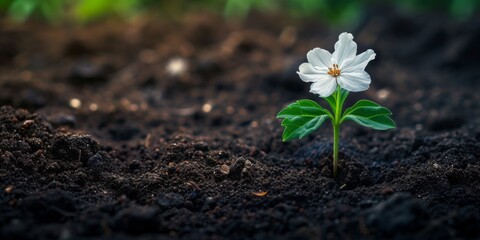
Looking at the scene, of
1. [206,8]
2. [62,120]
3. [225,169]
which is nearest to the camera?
[225,169]

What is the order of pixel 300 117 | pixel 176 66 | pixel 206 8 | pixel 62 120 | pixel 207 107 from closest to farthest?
1. pixel 300 117
2. pixel 62 120
3. pixel 207 107
4. pixel 176 66
5. pixel 206 8

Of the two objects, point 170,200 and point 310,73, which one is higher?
point 310,73

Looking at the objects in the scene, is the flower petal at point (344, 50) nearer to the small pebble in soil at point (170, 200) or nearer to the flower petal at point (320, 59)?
the flower petal at point (320, 59)

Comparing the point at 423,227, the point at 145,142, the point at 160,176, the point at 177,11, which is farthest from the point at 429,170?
the point at 177,11

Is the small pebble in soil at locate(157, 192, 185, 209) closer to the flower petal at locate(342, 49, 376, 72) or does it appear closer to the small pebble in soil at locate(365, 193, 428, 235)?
the small pebble in soil at locate(365, 193, 428, 235)

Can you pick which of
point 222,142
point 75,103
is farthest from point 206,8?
point 222,142

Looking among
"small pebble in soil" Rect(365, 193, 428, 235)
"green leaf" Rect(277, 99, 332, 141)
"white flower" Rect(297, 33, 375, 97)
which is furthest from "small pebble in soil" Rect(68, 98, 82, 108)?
"small pebble in soil" Rect(365, 193, 428, 235)

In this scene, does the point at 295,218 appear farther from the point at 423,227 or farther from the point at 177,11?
the point at 177,11

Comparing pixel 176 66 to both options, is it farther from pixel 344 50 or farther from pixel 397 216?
pixel 397 216
